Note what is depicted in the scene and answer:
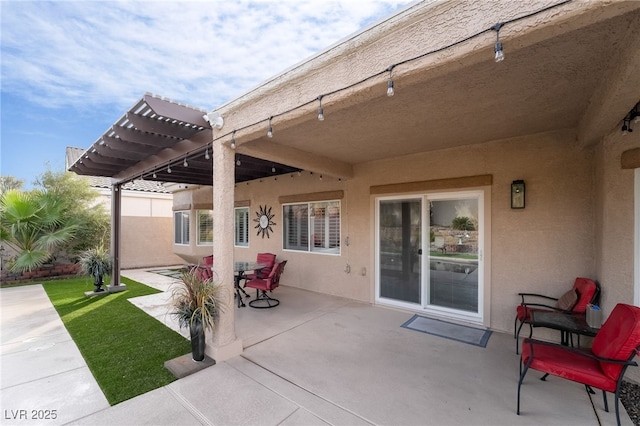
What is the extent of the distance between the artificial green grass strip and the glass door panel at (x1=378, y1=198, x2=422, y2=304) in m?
4.20

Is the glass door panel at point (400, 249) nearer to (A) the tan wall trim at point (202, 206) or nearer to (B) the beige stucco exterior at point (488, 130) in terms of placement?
(B) the beige stucco exterior at point (488, 130)

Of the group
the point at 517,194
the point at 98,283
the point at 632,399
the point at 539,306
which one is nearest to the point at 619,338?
the point at 632,399

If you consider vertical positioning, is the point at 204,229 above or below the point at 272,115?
below

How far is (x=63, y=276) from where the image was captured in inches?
385

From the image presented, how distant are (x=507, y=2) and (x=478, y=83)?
3.86 feet

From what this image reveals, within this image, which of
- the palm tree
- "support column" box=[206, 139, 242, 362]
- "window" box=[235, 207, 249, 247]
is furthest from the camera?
"window" box=[235, 207, 249, 247]

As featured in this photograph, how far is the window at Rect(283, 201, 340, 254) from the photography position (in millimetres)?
7328

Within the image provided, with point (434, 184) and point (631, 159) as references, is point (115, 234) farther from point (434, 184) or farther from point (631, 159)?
point (631, 159)

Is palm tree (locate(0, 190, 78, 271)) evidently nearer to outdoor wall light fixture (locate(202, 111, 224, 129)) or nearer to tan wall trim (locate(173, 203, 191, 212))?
tan wall trim (locate(173, 203, 191, 212))

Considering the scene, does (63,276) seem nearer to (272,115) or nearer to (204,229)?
(204,229)

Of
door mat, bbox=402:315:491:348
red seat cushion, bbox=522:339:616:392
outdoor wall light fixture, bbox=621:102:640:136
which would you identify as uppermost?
outdoor wall light fixture, bbox=621:102:640:136

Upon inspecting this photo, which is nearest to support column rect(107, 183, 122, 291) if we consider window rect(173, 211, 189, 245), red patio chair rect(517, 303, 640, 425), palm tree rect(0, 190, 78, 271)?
palm tree rect(0, 190, 78, 271)

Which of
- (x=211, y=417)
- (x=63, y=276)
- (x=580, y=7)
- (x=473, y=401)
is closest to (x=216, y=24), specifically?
(x=580, y=7)

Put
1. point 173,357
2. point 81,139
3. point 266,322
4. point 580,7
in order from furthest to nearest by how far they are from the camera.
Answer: point 81,139 < point 266,322 < point 173,357 < point 580,7
